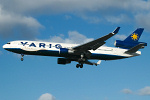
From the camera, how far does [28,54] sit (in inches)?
2235

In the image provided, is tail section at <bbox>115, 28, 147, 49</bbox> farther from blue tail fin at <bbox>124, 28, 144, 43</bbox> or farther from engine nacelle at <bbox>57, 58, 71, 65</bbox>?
engine nacelle at <bbox>57, 58, 71, 65</bbox>

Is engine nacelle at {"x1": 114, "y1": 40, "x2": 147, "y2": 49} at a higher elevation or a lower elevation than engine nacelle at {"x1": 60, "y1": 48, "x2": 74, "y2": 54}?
higher

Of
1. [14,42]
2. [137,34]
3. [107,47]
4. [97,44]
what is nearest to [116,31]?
[97,44]

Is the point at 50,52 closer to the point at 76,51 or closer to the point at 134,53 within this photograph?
Answer: the point at 76,51

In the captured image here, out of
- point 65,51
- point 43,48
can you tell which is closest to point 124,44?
point 65,51

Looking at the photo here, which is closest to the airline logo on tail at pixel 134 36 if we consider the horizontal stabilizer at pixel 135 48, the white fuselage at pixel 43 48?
the horizontal stabilizer at pixel 135 48

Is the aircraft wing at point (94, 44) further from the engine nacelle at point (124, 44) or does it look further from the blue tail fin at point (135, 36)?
the blue tail fin at point (135, 36)

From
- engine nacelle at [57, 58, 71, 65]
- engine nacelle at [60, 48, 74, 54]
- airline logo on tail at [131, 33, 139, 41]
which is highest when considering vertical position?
airline logo on tail at [131, 33, 139, 41]

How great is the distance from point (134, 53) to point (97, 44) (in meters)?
9.75

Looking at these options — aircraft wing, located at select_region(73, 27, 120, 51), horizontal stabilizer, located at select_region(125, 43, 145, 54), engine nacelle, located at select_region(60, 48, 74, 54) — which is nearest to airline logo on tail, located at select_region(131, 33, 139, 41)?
horizontal stabilizer, located at select_region(125, 43, 145, 54)

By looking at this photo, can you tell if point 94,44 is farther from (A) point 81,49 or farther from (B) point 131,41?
(B) point 131,41

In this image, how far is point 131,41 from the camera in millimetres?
61562

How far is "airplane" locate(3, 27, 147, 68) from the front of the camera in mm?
55844

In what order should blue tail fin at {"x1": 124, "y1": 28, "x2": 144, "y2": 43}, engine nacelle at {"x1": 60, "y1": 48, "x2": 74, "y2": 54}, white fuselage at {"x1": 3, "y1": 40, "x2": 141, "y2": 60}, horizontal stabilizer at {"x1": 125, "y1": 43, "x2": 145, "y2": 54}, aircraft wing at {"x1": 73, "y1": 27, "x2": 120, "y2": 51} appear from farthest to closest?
blue tail fin at {"x1": 124, "y1": 28, "x2": 144, "y2": 43} → horizontal stabilizer at {"x1": 125, "y1": 43, "x2": 145, "y2": 54} → white fuselage at {"x1": 3, "y1": 40, "x2": 141, "y2": 60} → engine nacelle at {"x1": 60, "y1": 48, "x2": 74, "y2": 54} → aircraft wing at {"x1": 73, "y1": 27, "x2": 120, "y2": 51}
